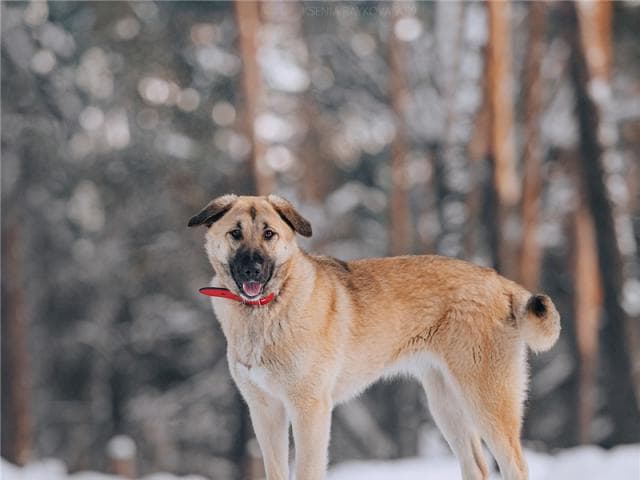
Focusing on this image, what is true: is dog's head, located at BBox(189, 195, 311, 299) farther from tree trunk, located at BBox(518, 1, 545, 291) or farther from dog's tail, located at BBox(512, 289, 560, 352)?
tree trunk, located at BBox(518, 1, 545, 291)

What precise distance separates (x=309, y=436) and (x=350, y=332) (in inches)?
27.0

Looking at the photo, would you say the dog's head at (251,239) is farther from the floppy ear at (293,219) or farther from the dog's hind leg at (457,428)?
the dog's hind leg at (457,428)

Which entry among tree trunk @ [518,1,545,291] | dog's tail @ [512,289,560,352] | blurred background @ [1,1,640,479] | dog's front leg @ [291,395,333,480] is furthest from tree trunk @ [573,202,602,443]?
dog's front leg @ [291,395,333,480]

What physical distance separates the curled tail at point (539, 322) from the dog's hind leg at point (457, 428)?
23.3 inches

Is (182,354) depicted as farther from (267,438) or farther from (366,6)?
(267,438)

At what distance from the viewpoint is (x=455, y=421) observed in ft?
20.0

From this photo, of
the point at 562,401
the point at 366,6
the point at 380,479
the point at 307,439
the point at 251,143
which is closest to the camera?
the point at 307,439

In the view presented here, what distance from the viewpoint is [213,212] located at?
17.9 ft

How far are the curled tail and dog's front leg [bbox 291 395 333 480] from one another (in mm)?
1330

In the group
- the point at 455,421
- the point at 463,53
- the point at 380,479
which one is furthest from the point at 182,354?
the point at 455,421

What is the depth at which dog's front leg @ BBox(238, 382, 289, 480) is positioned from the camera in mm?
5574

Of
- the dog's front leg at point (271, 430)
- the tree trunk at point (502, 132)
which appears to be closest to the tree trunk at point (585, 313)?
the tree trunk at point (502, 132)

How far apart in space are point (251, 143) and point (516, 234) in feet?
15.9

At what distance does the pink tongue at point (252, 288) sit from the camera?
537 centimetres
